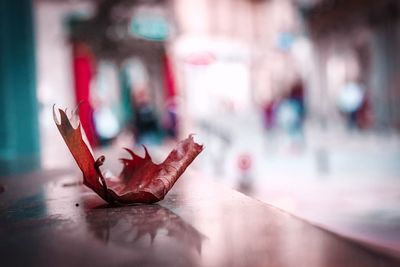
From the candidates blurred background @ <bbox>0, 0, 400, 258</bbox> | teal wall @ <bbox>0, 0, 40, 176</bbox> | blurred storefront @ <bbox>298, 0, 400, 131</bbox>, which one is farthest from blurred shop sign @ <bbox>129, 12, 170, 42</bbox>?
teal wall @ <bbox>0, 0, 40, 176</bbox>

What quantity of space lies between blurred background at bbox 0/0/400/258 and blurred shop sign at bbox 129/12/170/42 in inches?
1.9

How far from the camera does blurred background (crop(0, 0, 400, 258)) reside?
6.52 meters

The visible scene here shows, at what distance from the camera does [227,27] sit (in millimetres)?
31281

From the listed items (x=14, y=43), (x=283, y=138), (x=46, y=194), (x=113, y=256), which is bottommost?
(x=283, y=138)

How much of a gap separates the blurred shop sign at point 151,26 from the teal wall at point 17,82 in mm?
9832

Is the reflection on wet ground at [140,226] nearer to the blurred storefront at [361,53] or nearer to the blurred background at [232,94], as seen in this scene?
the blurred background at [232,94]

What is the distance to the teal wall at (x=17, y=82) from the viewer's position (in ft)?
20.9

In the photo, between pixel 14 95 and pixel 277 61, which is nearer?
pixel 14 95

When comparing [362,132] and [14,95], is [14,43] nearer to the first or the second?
[14,95]

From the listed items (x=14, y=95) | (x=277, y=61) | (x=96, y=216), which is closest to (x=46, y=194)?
(x=96, y=216)

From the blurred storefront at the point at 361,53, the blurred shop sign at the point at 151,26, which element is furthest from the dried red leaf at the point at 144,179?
the blurred storefront at the point at 361,53

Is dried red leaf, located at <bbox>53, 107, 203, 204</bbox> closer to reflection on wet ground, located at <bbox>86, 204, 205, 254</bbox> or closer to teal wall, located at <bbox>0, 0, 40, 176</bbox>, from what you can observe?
reflection on wet ground, located at <bbox>86, 204, 205, 254</bbox>

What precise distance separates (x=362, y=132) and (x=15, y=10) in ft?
42.0

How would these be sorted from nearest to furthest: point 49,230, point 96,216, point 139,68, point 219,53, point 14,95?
point 49,230, point 96,216, point 14,95, point 139,68, point 219,53
